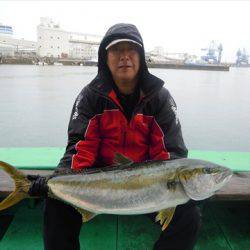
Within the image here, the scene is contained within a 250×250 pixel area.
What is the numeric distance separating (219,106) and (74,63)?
85.7 metres

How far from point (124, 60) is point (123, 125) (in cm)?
55

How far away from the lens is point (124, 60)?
9.55ft

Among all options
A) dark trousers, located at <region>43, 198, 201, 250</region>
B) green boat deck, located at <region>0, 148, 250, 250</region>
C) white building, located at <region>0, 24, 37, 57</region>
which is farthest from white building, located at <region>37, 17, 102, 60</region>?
dark trousers, located at <region>43, 198, 201, 250</region>

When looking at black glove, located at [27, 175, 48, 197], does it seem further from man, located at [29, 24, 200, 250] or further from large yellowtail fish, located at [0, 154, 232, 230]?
man, located at [29, 24, 200, 250]

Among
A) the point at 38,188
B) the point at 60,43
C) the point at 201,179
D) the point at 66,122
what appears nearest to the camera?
→ the point at 201,179

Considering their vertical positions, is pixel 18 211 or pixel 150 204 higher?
pixel 150 204

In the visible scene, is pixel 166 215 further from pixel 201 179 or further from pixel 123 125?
pixel 123 125

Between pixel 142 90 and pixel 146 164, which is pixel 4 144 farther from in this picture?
pixel 146 164

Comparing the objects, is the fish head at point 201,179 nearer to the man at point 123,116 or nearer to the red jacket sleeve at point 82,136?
the man at point 123,116

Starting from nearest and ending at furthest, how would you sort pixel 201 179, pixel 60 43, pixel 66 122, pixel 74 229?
pixel 201 179, pixel 74 229, pixel 66 122, pixel 60 43

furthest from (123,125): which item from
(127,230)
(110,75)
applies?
(127,230)

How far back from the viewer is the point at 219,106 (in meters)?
16.3

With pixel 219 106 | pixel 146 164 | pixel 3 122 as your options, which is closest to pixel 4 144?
pixel 3 122

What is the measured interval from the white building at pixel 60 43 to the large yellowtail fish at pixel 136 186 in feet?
371
